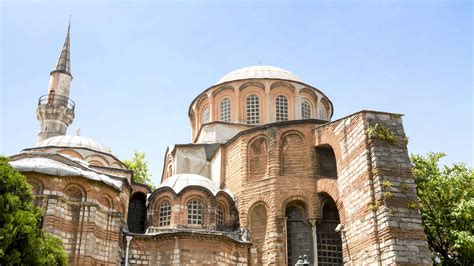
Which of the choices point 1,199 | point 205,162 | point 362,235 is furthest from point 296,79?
point 1,199

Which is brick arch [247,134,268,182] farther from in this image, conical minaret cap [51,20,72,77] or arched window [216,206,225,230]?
conical minaret cap [51,20,72,77]

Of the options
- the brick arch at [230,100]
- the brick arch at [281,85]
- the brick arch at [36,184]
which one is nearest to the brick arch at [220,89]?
the brick arch at [230,100]

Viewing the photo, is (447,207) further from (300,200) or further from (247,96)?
(247,96)

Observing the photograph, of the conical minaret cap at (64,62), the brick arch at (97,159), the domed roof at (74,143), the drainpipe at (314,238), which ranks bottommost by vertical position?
the drainpipe at (314,238)

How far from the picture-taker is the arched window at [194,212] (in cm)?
1781

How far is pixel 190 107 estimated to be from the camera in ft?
85.0

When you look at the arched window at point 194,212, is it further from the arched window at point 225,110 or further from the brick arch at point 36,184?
the arched window at point 225,110

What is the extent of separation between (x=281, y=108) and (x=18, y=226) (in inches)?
611

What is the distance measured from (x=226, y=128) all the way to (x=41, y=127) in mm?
12960

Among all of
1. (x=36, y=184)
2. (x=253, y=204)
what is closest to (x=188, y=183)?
(x=253, y=204)

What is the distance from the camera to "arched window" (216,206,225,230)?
18.1 m

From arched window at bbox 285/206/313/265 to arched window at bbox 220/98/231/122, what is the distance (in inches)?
284

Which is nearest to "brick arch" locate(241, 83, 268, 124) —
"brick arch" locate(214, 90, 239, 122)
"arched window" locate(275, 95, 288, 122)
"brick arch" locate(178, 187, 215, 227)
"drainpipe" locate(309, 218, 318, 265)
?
"brick arch" locate(214, 90, 239, 122)

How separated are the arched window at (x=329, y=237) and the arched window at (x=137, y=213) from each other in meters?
6.87
